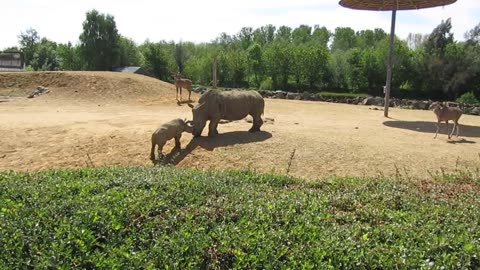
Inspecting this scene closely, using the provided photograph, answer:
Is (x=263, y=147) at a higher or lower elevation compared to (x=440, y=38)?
lower

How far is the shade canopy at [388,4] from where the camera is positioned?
18.5 meters

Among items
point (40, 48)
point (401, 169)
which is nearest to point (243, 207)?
point (401, 169)

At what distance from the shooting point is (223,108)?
12273 mm

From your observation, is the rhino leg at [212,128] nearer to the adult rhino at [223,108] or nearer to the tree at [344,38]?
the adult rhino at [223,108]

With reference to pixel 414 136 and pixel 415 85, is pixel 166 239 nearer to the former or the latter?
pixel 414 136

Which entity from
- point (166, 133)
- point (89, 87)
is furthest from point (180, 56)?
point (166, 133)

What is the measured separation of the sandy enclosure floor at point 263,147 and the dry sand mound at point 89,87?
23.9 ft

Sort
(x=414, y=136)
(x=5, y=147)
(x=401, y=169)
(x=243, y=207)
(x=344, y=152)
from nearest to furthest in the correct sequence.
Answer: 1. (x=243, y=207)
2. (x=401, y=169)
3. (x=344, y=152)
4. (x=5, y=147)
5. (x=414, y=136)

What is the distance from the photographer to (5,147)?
11.9m

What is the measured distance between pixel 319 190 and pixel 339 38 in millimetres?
81438

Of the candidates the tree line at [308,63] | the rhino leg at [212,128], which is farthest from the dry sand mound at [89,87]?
the tree line at [308,63]

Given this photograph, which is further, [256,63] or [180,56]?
[180,56]

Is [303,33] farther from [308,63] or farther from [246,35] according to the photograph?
[308,63]

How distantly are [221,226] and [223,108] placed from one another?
28.7 feet
